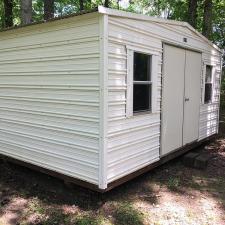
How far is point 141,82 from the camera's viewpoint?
5043mm

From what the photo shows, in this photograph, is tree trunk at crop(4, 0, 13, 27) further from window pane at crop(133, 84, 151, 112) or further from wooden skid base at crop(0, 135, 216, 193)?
window pane at crop(133, 84, 151, 112)

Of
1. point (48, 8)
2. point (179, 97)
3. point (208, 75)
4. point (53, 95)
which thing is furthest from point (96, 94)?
point (48, 8)

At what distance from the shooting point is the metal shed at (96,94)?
4.34m

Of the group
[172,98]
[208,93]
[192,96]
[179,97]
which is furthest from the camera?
[208,93]

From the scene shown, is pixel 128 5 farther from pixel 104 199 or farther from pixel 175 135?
pixel 104 199

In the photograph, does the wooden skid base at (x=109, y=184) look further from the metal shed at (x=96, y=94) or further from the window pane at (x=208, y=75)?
the window pane at (x=208, y=75)

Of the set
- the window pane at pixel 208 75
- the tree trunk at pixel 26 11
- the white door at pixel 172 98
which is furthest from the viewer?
the tree trunk at pixel 26 11

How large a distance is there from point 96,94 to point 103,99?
170mm

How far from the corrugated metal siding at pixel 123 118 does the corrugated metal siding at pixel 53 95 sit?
0.24 meters

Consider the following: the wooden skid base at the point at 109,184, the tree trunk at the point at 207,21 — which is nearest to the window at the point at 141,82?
the wooden skid base at the point at 109,184

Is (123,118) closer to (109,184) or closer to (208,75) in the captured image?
(109,184)

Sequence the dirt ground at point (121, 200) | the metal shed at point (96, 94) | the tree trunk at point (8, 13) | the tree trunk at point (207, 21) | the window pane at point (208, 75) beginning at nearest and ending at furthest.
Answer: the dirt ground at point (121, 200)
the metal shed at point (96, 94)
the window pane at point (208, 75)
the tree trunk at point (207, 21)
the tree trunk at point (8, 13)

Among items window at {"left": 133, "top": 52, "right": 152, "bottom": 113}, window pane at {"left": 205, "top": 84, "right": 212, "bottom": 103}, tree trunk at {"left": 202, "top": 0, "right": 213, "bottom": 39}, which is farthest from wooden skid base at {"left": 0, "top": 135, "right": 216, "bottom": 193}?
tree trunk at {"left": 202, "top": 0, "right": 213, "bottom": 39}

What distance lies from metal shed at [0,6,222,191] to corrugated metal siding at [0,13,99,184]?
15mm
